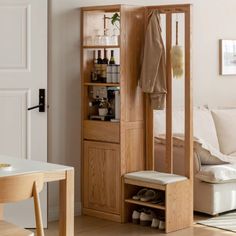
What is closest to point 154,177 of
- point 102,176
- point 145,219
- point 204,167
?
point 145,219

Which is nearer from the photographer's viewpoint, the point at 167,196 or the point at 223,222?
the point at 167,196

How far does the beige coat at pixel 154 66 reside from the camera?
16.9 ft

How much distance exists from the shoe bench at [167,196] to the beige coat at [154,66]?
0.59 meters

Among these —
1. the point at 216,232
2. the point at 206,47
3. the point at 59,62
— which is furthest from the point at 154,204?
the point at 206,47

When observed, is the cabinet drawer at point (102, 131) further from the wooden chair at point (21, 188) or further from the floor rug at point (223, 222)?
the wooden chair at point (21, 188)

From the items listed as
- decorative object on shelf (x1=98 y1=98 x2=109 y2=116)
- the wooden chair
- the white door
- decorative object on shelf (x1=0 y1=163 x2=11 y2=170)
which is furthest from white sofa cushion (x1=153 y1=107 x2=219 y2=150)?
the wooden chair

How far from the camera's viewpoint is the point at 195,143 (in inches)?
216

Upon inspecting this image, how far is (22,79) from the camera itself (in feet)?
16.3

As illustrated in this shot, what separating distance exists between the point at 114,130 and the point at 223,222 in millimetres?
1177

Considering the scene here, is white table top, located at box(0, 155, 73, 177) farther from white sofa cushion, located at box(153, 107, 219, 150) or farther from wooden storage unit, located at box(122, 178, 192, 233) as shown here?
white sofa cushion, located at box(153, 107, 219, 150)

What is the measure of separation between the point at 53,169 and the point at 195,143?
2.30 meters

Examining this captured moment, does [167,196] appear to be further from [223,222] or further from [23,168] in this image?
[23,168]

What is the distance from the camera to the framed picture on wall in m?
6.93

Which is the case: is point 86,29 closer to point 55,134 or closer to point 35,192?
point 55,134
